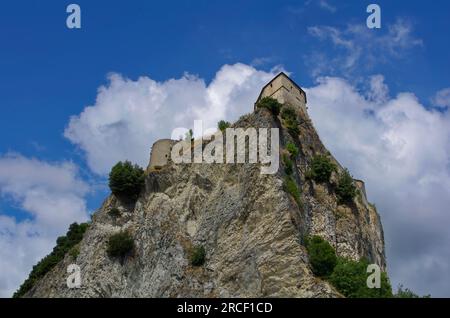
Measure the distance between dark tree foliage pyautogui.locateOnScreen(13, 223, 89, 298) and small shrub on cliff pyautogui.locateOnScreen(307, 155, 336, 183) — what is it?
23.5 metres

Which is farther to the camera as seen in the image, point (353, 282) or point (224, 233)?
point (224, 233)

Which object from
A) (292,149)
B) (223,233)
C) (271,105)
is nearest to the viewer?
(223,233)

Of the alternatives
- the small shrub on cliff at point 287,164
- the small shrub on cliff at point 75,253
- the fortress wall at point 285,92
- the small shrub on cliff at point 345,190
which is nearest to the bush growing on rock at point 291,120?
the fortress wall at point 285,92

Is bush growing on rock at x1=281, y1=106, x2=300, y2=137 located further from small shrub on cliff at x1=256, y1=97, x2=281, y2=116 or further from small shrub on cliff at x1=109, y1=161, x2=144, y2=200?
small shrub on cliff at x1=109, y1=161, x2=144, y2=200

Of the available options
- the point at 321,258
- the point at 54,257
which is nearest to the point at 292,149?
the point at 321,258

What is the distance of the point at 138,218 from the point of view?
157 ft

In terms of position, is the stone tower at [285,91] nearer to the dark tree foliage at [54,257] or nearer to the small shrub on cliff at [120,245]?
the small shrub on cliff at [120,245]

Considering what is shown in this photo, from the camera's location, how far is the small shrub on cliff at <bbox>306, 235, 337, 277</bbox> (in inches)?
1435

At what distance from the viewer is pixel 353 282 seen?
120ft

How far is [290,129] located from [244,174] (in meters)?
8.40

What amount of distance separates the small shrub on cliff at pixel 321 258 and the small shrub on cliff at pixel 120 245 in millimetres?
14577

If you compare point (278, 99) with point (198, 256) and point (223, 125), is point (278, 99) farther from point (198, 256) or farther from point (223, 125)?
point (198, 256)

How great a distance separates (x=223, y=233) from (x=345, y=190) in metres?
12.6

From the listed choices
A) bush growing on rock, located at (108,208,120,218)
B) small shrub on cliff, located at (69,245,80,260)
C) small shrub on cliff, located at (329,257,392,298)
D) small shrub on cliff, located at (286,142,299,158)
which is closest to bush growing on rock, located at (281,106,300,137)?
small shrub on cliff, located at (286,142,299,158)
